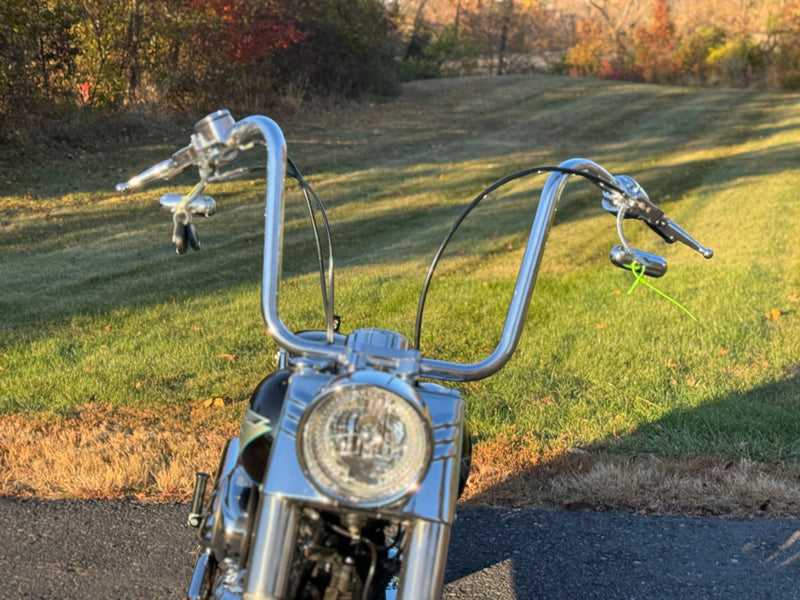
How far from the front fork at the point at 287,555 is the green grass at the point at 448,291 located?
118 inches

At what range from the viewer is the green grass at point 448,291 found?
17.7 ft

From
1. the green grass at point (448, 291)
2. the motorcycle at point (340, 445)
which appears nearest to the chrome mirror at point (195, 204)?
the motorcycle at point (340, 445)

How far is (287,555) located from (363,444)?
0.92 ft

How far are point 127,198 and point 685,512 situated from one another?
35.2 feet

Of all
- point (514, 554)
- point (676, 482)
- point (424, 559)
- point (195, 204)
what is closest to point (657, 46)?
point (676, 482)

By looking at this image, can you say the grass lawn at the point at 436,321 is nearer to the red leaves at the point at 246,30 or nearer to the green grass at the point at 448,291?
the green grass at the point at 448,291

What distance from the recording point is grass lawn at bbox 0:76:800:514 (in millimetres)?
4453

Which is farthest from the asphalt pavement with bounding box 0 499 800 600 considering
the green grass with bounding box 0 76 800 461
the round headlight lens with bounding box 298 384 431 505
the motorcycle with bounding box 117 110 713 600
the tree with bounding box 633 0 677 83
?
the tree with bounding box 633 0 677 83

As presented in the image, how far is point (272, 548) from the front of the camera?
5.98 feet

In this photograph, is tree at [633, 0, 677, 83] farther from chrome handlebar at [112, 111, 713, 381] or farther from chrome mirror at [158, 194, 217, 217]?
chrome mirror at [158, 194, 217, 217]

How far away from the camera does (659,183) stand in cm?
1669

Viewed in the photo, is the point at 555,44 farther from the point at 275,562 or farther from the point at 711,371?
the point at 275,562

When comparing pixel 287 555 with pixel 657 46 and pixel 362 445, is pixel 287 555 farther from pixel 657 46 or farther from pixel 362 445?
pixel 657 46

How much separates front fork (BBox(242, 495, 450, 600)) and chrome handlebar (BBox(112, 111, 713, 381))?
33 centimetres
